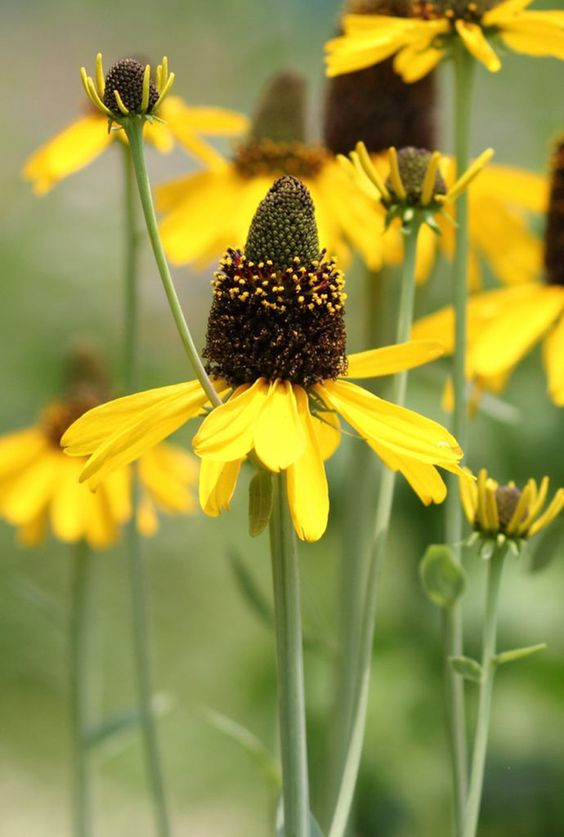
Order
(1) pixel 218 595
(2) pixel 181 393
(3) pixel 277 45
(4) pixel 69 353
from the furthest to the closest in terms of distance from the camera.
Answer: (3) pixel 277 45
(1) pixel 218 595
(4) pixel 69 353
(2) pixel 181 393

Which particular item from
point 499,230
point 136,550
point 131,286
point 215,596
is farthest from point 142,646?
point 215,596

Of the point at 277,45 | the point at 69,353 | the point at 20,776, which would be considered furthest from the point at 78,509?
the point at 277,45

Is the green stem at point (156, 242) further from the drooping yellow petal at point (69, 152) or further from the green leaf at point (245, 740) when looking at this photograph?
the drooping yellow petal at point (69, 152)

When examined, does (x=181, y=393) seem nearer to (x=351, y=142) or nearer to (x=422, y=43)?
(x=422, y=43)

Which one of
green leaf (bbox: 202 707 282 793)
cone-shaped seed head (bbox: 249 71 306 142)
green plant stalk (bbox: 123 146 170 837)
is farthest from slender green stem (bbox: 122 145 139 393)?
cone-shaped seed head (bbox: 249 71 306 142)

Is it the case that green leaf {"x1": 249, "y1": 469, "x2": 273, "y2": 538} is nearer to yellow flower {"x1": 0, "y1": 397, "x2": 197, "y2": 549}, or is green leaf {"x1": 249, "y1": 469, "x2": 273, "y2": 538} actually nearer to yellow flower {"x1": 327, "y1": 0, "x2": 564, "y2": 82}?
yellow flower {"x1": 327, "y1": 0, "x2": 564, "y2": 82}

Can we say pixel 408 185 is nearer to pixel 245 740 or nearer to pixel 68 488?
pixel 245 740
